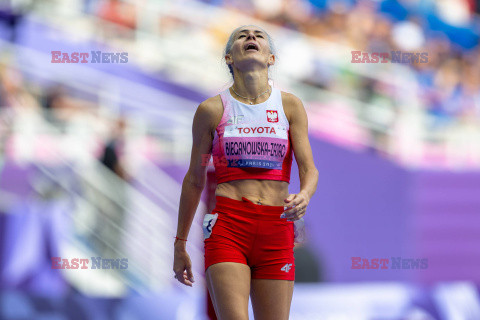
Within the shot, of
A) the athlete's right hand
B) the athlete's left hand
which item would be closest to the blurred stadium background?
the athlete's right hand

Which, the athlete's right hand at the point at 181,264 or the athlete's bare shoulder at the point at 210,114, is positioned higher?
the athlete's bare shoulder at the point at 210,114

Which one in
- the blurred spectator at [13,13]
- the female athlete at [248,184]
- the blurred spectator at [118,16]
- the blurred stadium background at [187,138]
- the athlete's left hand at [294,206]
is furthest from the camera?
the blurred spectator at [118,16]

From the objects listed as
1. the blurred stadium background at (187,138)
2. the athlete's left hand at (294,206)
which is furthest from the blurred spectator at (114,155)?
the athlete's left hand at (294,206)

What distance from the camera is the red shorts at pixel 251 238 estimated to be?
2.68 m

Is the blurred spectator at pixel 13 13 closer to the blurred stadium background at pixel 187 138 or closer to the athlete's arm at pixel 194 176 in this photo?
the blurred stadium background at pixel 187 138

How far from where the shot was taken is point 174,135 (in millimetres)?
6824

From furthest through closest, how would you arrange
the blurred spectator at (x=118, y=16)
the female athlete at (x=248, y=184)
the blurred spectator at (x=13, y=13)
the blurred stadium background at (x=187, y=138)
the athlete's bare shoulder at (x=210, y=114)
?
the blurred spectator at (x=118, y=16) < the blurred spectator at (x=13, y=13) < the blurred stadium background at (x=187, y=138) < the athlete's bare shoulder at (x=210, y=114) < the female athlete at (x=248, y=184)

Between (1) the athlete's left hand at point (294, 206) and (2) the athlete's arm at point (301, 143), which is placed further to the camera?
(2) the athlete's arm at point (301, 143)

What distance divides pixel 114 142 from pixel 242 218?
163 inches

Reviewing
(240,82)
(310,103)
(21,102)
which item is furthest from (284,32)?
(240,82)

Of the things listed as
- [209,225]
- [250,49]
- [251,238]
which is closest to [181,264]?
[209,225]

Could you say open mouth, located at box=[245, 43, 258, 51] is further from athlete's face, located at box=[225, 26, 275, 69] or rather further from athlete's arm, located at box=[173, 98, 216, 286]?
athlete's arm, located at box=[173, 98, 216, 286]

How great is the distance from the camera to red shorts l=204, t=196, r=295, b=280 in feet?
8.79

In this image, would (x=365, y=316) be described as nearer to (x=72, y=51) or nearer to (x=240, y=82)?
(x=240, y=82)
